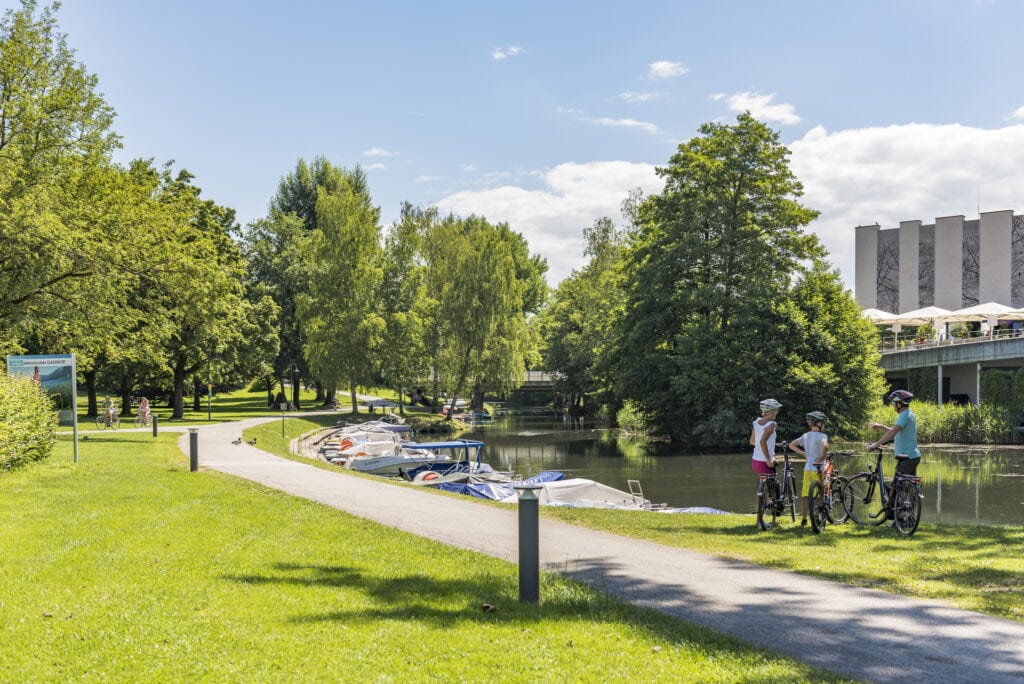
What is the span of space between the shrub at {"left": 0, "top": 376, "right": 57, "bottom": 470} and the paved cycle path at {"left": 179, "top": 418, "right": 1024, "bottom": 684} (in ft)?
29.4

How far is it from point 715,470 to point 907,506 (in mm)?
20610

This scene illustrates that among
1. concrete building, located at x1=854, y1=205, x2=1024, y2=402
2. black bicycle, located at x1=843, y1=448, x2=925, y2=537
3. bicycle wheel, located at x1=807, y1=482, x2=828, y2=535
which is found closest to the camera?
black bicycle, located at x1=843, y1=448, x2=925, y2=537

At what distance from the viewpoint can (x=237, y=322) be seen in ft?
166

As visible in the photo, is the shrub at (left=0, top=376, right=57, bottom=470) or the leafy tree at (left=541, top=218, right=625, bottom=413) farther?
the leafy tree at (left=541, top=218, right=625, bottom=413)

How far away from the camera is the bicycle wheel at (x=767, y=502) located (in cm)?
1305

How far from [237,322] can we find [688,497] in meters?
34.5

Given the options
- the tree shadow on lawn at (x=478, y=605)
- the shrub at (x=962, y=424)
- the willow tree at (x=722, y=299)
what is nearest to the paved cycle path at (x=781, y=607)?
the tree shadow on lawn at (x=478, y=605)

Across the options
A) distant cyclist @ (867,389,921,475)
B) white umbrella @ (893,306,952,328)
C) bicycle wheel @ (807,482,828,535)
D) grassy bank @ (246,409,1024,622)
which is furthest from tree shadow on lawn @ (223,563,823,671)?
white umbrella @ (893,306,952,328)

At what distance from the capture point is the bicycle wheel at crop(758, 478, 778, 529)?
13.0m

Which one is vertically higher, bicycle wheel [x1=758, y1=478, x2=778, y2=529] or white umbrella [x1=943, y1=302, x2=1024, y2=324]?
white umbrella [x1=943, y1=302, x2=1024, y2=324]

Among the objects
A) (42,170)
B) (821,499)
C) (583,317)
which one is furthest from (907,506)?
(583,317)

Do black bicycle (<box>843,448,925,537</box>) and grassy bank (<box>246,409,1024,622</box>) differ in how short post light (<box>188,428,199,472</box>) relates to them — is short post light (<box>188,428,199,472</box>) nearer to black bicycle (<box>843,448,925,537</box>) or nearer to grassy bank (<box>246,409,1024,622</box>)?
grassy bank (<box>246,409,1024,622</box>)

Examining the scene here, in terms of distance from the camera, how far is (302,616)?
22.3ft

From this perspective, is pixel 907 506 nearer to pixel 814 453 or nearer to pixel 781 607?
pixel 814 453
